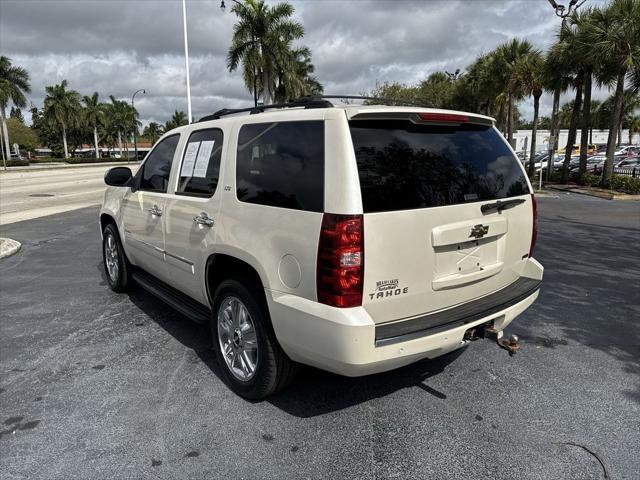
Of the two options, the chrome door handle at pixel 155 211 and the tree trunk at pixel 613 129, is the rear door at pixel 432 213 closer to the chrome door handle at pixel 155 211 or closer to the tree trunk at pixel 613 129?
the chrome door handle at pixel 155 211

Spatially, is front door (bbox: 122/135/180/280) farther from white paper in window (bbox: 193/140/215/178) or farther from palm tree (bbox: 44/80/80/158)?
palm tree (bbox: 44/80/80/158)

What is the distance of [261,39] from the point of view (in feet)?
86.2

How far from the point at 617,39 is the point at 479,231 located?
19968 millimetres

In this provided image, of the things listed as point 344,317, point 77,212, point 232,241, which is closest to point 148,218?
point 232,241

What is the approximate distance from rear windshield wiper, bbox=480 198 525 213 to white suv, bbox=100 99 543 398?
0.04 ft

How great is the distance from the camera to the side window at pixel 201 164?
11.4 ft

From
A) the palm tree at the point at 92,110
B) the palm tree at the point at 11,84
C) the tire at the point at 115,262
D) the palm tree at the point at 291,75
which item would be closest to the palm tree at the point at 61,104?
the palm tree at the point at 92,110

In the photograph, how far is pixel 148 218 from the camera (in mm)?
4414

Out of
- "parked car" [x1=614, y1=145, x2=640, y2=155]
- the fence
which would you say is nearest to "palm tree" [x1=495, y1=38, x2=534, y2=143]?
the fence

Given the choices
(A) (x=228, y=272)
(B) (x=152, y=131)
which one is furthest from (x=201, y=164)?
(B) (x=152, y=131)

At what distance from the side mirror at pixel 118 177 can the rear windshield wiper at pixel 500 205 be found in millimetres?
3532

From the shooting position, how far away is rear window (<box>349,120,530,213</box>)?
2621 mm

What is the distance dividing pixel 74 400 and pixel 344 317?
2.10 metres

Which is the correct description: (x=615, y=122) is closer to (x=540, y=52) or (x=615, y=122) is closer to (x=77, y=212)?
(x=540, y=52)
